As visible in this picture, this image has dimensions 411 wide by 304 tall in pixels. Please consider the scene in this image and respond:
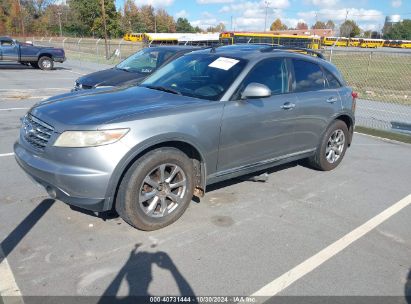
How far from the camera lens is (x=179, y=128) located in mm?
3824

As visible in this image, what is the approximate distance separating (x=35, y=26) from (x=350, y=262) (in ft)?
291

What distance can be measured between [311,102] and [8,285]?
4069mm

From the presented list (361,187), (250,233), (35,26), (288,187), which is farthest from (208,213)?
(35,26)

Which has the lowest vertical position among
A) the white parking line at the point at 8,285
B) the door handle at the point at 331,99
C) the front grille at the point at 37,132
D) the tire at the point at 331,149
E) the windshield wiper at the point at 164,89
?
the white parking line at the point at 8,285

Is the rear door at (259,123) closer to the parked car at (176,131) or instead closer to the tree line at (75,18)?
the parked car at (176,131)

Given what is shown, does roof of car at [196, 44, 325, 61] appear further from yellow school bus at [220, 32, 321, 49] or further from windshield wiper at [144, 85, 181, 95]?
yellow school bus at [220, 32, 321, 49]

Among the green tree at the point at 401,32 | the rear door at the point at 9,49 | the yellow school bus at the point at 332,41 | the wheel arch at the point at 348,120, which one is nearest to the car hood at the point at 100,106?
the wheel arch at the point at 348,120

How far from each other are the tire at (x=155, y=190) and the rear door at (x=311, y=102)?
74.4 inches

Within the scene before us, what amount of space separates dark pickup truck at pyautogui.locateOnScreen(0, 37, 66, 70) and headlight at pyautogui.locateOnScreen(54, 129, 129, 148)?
20.3 meters

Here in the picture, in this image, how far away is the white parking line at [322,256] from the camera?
3.12 metres

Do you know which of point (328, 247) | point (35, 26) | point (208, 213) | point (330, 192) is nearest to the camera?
point (328, 247)

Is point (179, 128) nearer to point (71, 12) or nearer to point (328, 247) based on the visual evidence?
point (328, 247)

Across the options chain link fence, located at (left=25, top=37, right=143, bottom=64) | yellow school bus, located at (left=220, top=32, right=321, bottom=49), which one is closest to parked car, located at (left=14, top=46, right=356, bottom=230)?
chain link fence, located at (left=25, top=37, right=143, bottom=64)

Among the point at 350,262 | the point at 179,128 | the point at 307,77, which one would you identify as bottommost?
the point at 350,262
